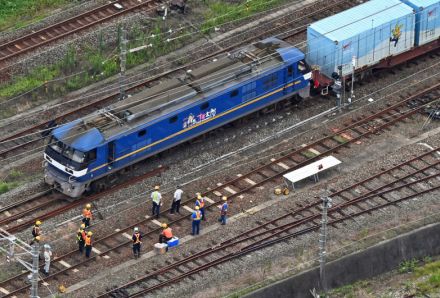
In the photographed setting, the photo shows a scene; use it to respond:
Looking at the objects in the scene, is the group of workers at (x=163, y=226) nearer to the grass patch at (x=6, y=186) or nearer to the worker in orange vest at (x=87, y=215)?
the worker in orange vest at (x=87, y=215)

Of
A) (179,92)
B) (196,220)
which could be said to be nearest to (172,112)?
(179,92)

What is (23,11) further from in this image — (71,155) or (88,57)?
(71,155)

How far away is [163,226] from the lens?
5269 cm

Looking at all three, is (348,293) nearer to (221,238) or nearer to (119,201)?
(221,238)

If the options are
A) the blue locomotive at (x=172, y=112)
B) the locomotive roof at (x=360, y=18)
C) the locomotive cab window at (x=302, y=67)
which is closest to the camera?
the blue locomotive at (x=172, y=112)

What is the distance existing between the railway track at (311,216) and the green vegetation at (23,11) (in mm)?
19918

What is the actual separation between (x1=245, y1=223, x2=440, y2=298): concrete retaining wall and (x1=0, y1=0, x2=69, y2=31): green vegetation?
2340 centimetres

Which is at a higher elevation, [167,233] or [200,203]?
[200,203]

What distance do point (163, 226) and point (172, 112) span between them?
6086 millimetres

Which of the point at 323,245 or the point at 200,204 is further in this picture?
the point at 200,204

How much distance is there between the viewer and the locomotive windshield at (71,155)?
2151 inches

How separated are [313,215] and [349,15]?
1280 cm

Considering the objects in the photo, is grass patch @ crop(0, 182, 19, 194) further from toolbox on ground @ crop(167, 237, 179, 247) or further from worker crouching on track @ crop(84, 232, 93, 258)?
toolbox on ground @ crop(167, 237, 179, 247)

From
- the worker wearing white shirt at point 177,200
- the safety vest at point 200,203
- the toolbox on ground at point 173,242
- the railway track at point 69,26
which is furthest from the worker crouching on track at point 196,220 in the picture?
the railway track at point 69,26
